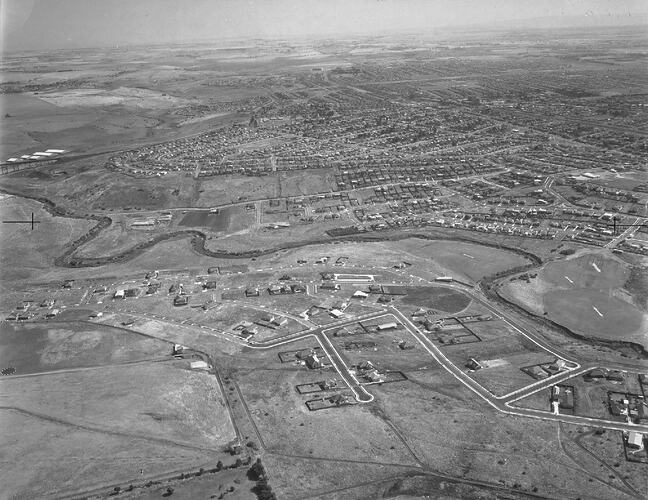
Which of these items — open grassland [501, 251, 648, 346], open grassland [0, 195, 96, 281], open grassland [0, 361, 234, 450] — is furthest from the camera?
open grassland [0, 195, 96, 281]

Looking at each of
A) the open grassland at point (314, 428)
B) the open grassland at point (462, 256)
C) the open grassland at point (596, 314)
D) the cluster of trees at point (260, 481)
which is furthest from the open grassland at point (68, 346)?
the open grassland at point (596, 314)

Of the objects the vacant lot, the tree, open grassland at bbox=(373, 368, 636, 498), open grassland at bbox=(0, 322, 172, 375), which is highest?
the vacant lot

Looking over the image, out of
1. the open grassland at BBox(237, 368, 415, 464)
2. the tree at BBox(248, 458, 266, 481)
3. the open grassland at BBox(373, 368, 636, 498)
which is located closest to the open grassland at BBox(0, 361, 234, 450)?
the open grassland at BBox(237, 368, 415, 464)

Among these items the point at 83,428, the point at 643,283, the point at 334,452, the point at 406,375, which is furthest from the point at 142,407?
the point at 643,283

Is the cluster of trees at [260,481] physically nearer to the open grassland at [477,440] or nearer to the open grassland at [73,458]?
the open grassland at [73,458]

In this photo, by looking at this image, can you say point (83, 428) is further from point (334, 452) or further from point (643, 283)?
point (643, 283)

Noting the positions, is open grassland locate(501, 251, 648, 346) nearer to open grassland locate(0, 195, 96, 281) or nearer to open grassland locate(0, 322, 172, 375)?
open grassland locate(0, 322, 172, 375)

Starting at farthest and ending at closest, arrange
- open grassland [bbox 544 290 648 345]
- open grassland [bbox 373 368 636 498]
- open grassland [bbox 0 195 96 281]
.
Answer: open grassland [bbox 0 195 96 281] < open grassland [bbox 544 290 648 345] < open grassland [bbox 373 368 636 498]

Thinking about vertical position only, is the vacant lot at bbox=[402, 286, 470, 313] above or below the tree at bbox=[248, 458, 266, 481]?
above

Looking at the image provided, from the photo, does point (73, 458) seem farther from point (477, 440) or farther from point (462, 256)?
point (462, 256)

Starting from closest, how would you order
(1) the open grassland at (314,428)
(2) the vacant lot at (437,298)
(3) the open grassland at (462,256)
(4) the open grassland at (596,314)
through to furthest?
(1) the open grassland at (314,428) < (4) the open grassland at (596,314) < (2) the vacant lot at (437,298) < (3) the open grassland at (462,256)

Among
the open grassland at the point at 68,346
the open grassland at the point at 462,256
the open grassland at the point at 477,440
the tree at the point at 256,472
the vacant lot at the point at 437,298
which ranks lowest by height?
the open grassland at the point at 477,440

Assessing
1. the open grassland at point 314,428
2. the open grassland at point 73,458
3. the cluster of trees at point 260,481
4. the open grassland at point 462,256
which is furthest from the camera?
the open grassland at point 462,256

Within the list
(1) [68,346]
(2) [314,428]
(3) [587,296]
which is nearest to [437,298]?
(3) [587,296]
